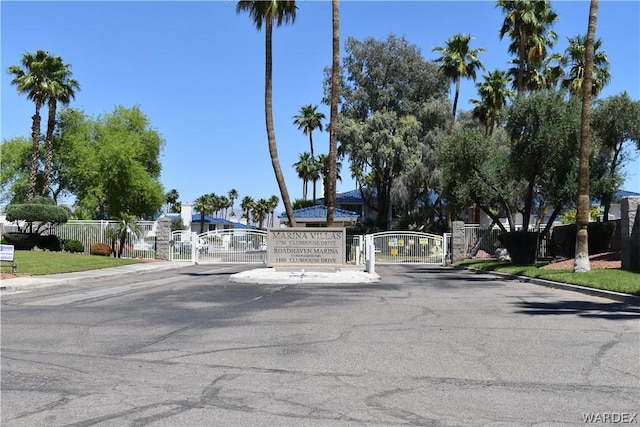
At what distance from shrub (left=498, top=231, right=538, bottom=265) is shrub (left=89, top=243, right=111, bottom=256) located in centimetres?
2196

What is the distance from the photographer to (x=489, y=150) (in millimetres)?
28219

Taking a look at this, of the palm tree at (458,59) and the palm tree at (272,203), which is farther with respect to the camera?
the palm tree at (272,203)

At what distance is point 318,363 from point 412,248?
28.6 m

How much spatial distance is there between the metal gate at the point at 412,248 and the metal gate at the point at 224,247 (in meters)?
7.09

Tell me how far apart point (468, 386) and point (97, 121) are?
4742cm

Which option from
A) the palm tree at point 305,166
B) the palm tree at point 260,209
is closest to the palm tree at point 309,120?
the palm tree at point 305,166

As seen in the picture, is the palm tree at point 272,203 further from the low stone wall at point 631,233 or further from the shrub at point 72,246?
the low stone wall at point 631,233

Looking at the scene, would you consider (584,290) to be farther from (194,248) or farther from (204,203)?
(204,203)

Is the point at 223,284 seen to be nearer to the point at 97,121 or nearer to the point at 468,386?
the point at 468,386

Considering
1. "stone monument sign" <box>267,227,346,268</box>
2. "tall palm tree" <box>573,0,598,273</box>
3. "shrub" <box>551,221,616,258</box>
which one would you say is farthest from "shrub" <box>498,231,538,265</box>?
"stone monument sign" <box>267,227,346,268</box>

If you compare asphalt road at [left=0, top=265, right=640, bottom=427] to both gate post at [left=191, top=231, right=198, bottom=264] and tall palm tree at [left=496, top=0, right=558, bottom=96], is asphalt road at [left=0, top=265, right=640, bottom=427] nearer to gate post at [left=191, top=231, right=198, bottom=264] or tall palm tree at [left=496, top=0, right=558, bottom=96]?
gate post at [left=191, top=231, right=198, bottom=264]

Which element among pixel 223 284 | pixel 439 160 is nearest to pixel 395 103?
pixel 439 160

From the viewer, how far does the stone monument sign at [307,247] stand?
2255cm

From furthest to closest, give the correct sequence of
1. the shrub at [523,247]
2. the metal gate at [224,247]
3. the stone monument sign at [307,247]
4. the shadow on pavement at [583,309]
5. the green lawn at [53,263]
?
the metal gate at [224,247], the shrub at [523,247], the stone monument sign at [307,247], the green lawn at [53,263], the shadow on pavement at [583,309]
